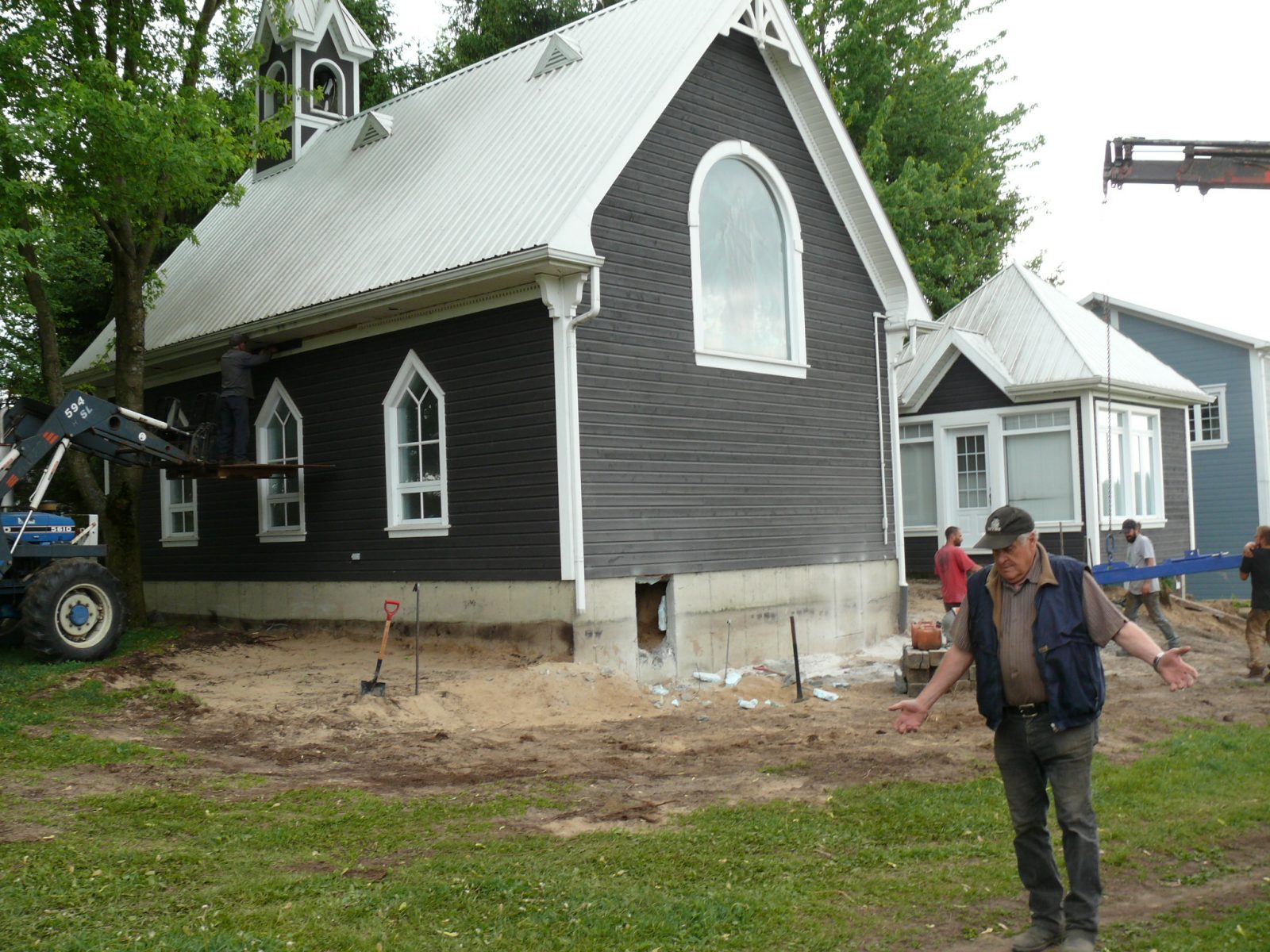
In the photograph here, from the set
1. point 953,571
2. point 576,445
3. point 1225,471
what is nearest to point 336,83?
point 576,445

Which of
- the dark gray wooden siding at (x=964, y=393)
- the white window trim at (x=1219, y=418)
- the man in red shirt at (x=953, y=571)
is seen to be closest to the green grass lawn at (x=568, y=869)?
the man in red shirt at (x=953, y=571)

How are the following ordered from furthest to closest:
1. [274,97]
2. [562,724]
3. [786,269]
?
[274,97]
[786,269]
[562,724]

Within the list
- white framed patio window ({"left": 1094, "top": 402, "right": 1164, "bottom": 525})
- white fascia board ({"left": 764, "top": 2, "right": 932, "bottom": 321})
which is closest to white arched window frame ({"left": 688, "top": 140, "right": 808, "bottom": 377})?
white fascia board ({"left": 764, "top": 2, "right": 932, "bottom": 321})

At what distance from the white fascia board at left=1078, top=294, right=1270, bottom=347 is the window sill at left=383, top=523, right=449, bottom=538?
65.3ft

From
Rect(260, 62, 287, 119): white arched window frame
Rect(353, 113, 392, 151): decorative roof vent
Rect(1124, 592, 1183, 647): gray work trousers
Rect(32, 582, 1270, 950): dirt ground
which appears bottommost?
Rect(32, 582, 1270, 950): dirt ground

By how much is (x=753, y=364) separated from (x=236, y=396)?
22.8 ft

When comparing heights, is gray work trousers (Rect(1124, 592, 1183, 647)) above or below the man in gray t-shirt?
below

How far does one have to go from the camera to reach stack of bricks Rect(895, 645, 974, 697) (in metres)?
14.1

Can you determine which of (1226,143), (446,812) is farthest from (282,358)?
(1226,143)

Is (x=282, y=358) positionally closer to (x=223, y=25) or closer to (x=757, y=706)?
(x=223, y=25)

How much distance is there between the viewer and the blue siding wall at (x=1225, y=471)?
30.5 m

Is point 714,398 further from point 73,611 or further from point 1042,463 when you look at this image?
point 1042,463

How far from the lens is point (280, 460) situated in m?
18.6

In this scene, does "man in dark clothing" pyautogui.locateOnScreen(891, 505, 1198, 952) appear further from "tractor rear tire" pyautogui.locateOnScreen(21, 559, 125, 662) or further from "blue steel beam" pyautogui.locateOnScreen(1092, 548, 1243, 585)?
"tractor rear tire" pyautogui.locateOnScreen(21, 559, 125, 662)
